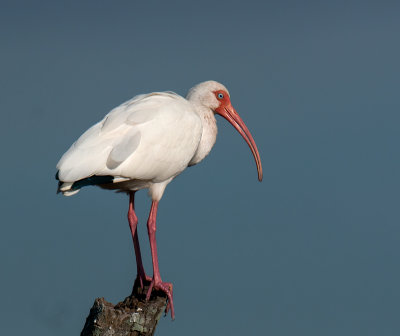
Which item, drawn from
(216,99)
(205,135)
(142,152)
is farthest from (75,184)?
(216,99)

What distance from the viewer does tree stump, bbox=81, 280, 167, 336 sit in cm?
903

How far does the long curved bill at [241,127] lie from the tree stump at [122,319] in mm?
5363

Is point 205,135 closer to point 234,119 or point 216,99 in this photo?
point 216,99

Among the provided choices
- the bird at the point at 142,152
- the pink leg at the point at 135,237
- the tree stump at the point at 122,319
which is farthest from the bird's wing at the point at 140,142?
the tree stump at the point at 122,319

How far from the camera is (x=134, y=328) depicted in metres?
9.27

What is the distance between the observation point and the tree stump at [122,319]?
903 cm

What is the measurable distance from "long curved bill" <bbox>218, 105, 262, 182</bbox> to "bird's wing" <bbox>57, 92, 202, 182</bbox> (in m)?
1.55

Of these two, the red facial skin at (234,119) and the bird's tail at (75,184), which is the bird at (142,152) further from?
the red facial skin at (234,119)

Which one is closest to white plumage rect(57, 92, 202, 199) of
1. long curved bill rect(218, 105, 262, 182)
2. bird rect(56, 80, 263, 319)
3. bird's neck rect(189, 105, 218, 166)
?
bird rect(56, 80, 263, 319)

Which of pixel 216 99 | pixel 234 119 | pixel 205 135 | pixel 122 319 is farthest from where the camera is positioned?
pixel 234 119

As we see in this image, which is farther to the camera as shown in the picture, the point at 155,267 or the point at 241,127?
the point at 241,127

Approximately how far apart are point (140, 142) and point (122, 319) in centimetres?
346

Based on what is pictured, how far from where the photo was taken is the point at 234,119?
1442 centimetres

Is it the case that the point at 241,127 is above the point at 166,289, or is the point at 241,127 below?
above
